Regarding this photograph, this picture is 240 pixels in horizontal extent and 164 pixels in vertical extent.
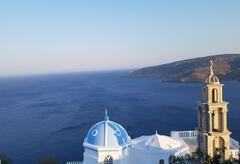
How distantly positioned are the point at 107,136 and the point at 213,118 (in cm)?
715

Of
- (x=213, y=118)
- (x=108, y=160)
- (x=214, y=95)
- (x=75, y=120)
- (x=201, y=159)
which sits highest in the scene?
(x=214, y=95)

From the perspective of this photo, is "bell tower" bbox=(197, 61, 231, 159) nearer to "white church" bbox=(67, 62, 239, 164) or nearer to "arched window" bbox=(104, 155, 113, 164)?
"white church" bbox=(67, 62, 239, 164)

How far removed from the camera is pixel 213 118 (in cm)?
2167

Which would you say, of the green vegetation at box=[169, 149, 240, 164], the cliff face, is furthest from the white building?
the cliff face

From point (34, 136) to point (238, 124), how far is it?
3194 cm

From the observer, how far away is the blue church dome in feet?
79.8

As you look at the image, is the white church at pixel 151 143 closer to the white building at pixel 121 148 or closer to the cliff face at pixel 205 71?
the white building at pixel 121 148

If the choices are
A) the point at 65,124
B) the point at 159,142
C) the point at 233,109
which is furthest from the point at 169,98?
the point at 159,142

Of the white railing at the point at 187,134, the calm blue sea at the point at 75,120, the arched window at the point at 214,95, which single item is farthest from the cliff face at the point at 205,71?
the arched window at the point at 214,95

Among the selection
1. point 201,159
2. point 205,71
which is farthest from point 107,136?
point 205,71

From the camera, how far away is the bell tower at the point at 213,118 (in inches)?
837

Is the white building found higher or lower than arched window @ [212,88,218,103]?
lower

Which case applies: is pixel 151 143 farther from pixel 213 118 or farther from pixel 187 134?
pixel 187 134

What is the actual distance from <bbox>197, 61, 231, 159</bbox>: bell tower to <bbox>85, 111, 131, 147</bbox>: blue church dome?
5.73 meters
